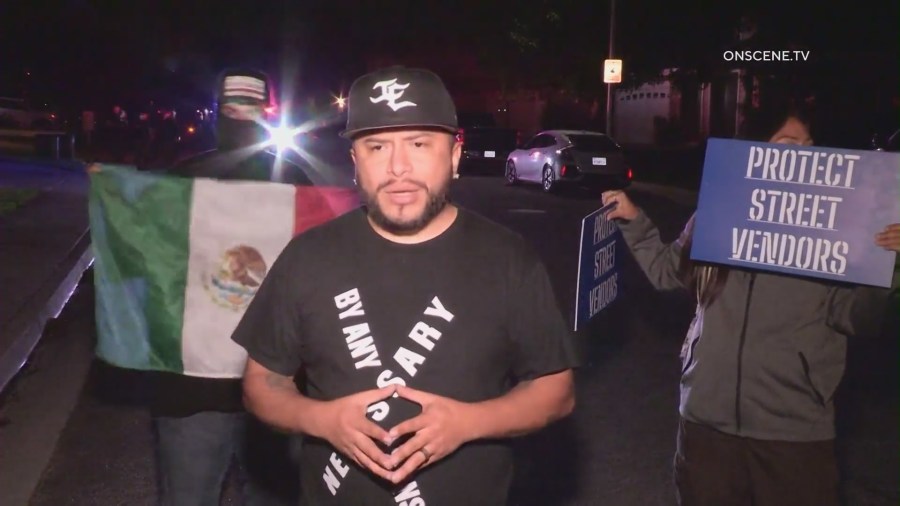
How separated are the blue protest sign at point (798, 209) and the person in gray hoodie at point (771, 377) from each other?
68 millimetres

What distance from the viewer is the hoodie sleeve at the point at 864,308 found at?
3.25 meters

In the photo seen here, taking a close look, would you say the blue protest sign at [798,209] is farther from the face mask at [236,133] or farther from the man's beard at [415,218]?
the face mask at [236,133]

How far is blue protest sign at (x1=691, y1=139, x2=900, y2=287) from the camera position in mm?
3262

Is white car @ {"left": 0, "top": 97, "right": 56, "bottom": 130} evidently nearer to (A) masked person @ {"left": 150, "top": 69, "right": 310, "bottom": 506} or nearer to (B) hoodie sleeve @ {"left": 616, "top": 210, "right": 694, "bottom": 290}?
(A) masked person @ {"left": 150, "top": 69, "right": 310, "bottom": 506}

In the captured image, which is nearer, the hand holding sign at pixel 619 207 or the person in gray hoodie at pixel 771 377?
the person in gray hoodie at pixel 771 377

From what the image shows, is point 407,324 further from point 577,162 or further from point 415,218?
point 577,162

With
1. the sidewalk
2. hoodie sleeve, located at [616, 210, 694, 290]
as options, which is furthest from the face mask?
the sidewalk

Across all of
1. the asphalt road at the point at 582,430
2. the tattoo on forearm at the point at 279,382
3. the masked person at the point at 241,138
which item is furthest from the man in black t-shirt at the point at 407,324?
the asphalt road at the point at 582,430

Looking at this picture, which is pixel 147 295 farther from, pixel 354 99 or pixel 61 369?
pixel 61 369

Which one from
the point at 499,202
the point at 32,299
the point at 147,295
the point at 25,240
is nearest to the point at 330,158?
the point at 499,202

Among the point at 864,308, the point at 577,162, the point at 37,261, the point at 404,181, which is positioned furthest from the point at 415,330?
the point at 577,162

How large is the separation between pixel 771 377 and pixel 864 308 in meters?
0.37

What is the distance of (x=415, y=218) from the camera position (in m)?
2.47

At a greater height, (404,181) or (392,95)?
(392,95)
